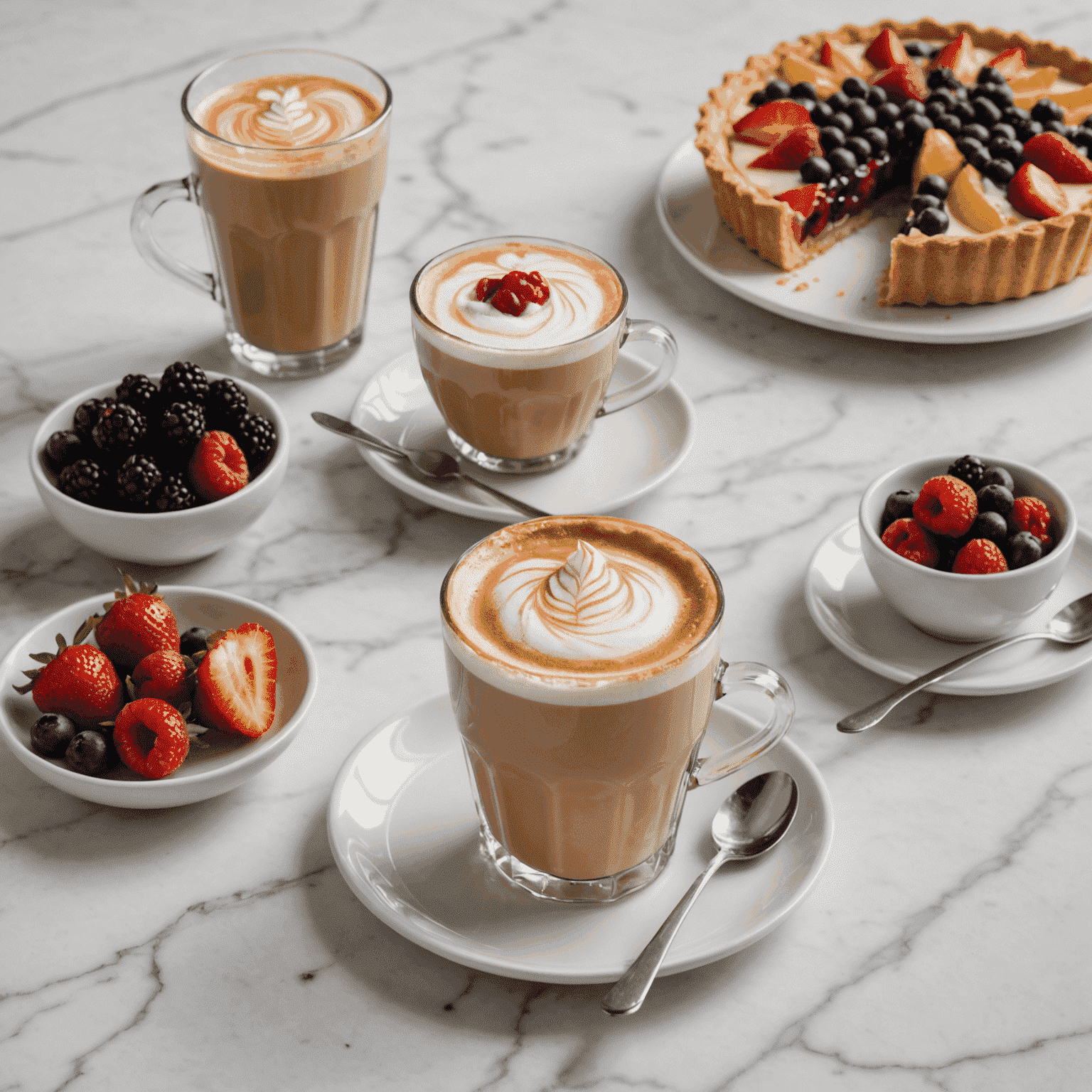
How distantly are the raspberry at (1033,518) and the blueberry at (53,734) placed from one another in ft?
3.90

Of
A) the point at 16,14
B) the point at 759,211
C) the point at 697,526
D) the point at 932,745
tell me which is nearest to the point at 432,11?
the point at 16,14

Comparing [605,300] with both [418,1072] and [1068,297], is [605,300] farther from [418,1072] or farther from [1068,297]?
[418,1072]

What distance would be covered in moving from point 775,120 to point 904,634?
55.6 inches

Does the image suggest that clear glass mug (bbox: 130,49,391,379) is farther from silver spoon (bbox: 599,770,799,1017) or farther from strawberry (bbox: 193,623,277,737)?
silver spoon (bbox: 599,770,799,1017)

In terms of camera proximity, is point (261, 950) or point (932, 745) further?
point (932, 745)

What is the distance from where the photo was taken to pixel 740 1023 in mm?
1244

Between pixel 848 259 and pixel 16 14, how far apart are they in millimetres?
2272

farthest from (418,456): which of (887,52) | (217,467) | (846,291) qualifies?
(887,52)

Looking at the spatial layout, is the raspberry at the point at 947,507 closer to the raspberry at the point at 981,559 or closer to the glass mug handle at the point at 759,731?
the raspberry at the point at 981,559

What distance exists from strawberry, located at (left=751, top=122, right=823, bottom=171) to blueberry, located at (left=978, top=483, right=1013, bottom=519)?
1.23 m

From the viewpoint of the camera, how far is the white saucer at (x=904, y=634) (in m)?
1.58

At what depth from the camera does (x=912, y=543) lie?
1611 millimetres

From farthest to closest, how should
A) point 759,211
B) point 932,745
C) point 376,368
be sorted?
point 759,211 < point 376,368 < point 932,745

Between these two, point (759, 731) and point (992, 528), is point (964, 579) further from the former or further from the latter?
point (759, 731)
